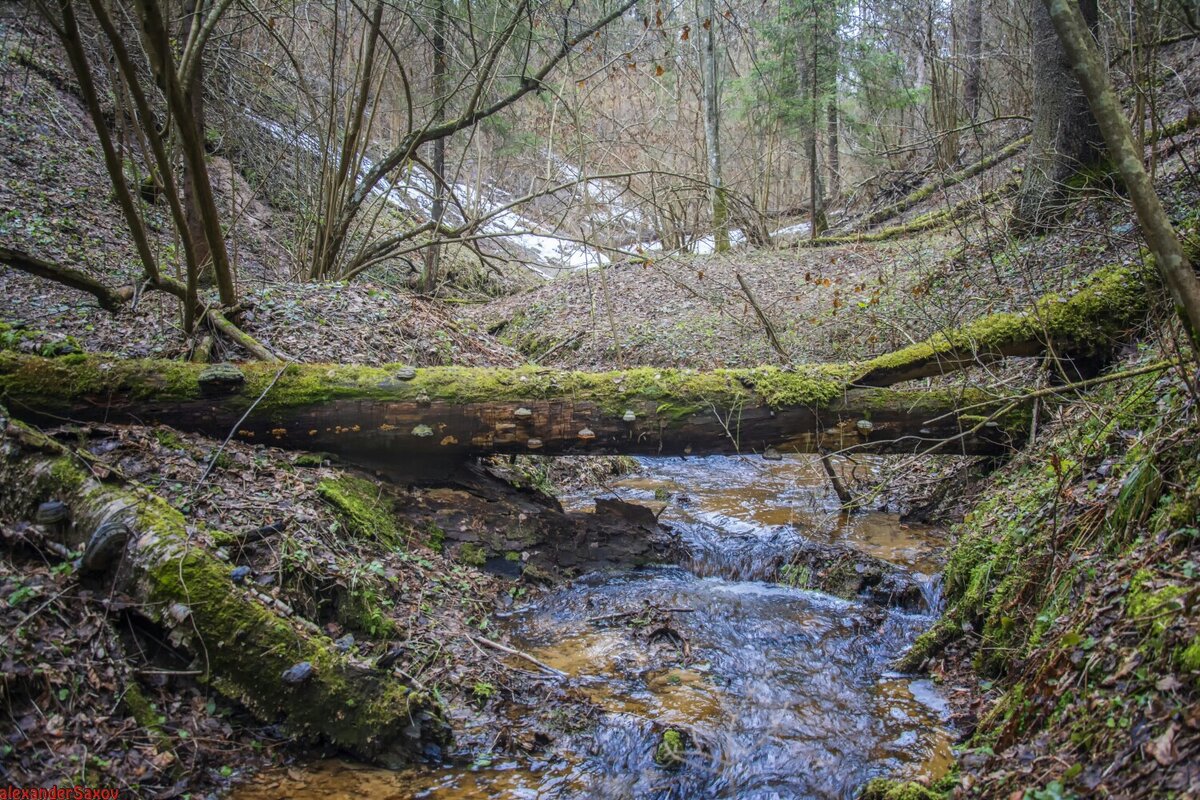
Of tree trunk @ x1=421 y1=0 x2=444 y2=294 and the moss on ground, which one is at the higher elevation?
tree trunk @ x1=421 y1=0 x2=444 y2=294

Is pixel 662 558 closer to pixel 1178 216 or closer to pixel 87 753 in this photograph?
pixel 87 753

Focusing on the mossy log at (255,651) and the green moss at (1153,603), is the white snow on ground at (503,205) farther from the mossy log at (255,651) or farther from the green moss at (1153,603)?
the green moss at (1153,603)

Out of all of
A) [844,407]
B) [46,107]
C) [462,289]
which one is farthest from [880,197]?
[46,107]

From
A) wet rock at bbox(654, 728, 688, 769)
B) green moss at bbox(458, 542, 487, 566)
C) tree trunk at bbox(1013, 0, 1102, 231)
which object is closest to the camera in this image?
wet rock at bbox(654, 728, 688, 769)

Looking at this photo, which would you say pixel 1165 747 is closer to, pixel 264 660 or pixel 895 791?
pixel 895 791

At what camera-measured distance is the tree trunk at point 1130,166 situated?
2512mm

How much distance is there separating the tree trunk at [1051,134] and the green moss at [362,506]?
7.08 metres

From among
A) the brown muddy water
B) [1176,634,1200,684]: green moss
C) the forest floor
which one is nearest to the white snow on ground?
the forest floor

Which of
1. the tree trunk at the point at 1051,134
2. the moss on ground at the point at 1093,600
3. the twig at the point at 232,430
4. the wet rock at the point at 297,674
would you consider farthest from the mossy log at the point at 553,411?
the tree trunk at the point at 1051,134

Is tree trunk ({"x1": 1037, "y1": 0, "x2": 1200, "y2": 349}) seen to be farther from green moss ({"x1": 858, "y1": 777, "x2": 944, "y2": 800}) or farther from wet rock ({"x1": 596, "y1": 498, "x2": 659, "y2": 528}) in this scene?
wet rock ({"x1": 596, "y1": 498, "x2": 659, "y2": 528})

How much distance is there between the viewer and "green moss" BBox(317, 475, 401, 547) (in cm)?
478

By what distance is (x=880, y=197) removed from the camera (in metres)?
16.8

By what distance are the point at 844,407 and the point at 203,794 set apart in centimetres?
475

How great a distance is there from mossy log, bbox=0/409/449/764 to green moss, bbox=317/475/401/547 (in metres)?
1.28
